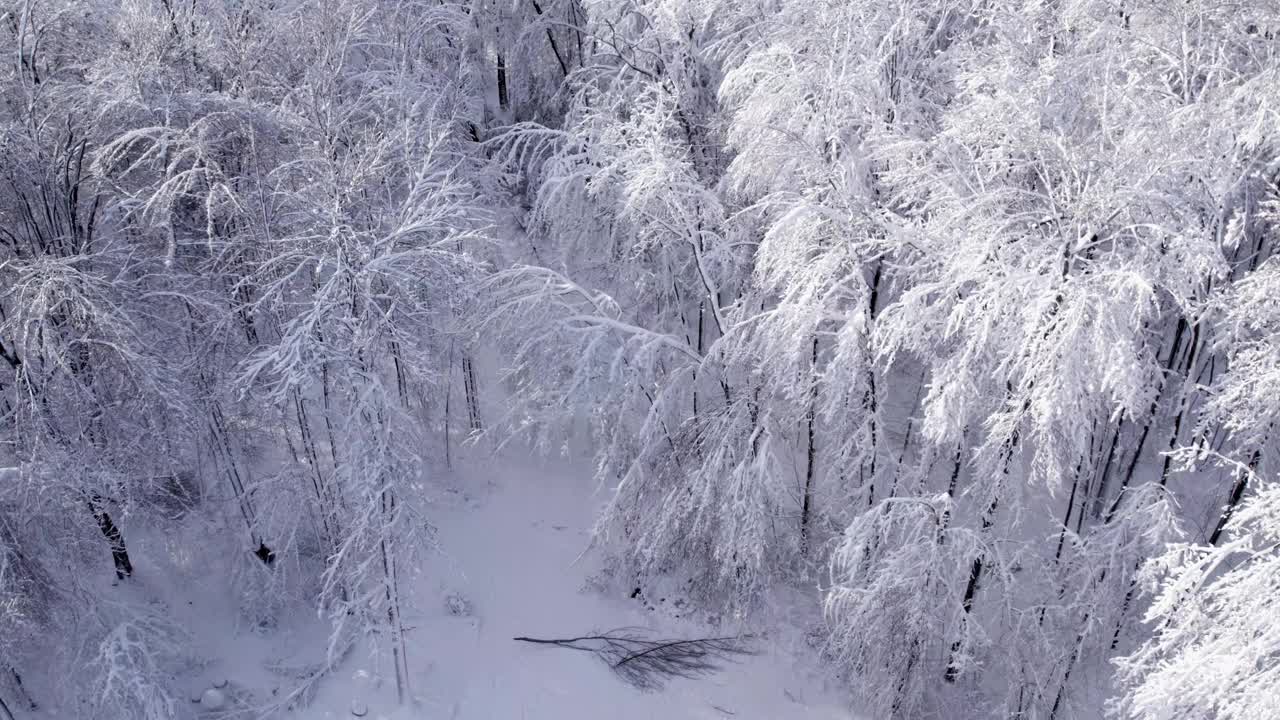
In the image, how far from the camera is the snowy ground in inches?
445

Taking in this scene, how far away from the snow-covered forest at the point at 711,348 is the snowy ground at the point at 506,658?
0.11 metres

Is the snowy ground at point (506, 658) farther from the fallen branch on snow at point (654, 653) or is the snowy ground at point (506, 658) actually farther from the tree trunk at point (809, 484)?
the tree trunk at point (809, 484)

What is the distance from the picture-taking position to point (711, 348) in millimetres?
11141

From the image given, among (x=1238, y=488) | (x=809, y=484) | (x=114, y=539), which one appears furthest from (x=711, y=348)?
(x=114, y=539)

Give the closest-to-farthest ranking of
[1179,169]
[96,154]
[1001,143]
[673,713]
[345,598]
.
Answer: [1179,169]
[1001,143]
[96,154]
[673,713]
[345,598]

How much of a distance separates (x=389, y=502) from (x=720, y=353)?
4.66 m

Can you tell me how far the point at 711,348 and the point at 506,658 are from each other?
17.0 feet

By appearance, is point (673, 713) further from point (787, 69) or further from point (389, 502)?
point (787, 69)

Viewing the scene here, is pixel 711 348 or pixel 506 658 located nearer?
pixel 711 348

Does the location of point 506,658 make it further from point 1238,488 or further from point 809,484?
point 1238,488

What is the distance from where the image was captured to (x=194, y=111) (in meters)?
10.4

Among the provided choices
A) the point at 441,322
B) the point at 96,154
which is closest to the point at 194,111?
the point at 96,154


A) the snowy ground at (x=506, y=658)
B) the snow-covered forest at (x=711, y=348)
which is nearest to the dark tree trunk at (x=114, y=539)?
the snow-covered forest at (x=711, y=348)

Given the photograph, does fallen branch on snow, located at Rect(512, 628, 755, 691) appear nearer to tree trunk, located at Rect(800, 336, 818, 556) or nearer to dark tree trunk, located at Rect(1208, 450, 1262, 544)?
tree trunk, located at Rect(800, 336, 818, 556)
